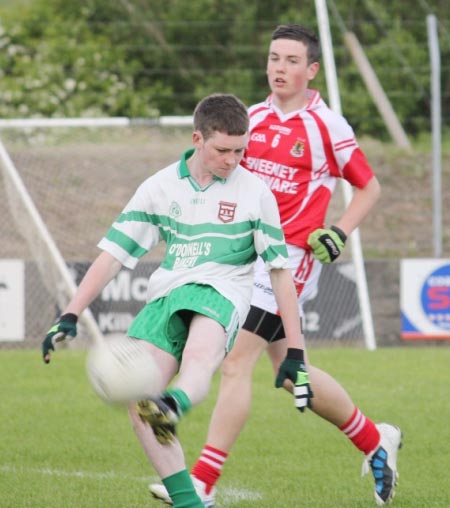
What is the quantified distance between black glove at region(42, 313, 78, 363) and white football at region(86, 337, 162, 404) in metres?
0.22

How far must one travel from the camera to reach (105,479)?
6051mm

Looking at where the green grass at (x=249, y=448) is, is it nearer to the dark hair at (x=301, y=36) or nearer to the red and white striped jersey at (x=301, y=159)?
the red and white striped jersey at (x=301, y=159)

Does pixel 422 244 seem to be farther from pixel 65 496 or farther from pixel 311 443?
pixel 65 496

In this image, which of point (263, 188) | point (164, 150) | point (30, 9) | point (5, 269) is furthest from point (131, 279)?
point (30, 9)

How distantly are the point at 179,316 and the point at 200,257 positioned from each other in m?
0.24

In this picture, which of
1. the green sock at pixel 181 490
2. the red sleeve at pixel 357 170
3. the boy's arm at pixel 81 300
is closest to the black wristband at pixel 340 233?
the red sleeve at pixel 357 170

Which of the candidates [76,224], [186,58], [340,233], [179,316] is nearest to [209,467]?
[179,316]

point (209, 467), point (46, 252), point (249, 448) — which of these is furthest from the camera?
point (46, 252)

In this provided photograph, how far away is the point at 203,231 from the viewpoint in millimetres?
4863

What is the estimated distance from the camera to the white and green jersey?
4867 mm

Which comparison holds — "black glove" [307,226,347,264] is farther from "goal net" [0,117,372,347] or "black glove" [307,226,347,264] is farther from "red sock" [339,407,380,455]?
"goal net" [0,117,372,347]

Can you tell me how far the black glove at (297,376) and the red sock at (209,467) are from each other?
2.37ft

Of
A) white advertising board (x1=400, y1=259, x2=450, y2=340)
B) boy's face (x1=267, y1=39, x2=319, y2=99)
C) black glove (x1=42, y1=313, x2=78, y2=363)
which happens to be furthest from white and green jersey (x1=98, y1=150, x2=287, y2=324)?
white advertising board (x1=400, y1=259, x2=450, y2=340)

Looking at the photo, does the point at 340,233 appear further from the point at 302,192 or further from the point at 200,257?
the point at 200,257
